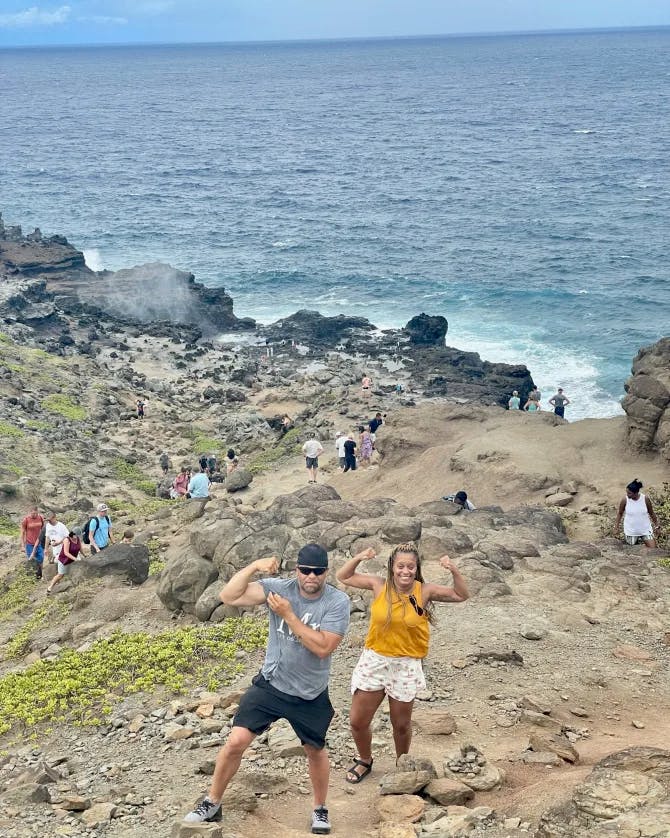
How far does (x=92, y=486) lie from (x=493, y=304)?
32324mm

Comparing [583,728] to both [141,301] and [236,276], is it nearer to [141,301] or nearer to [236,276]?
[141,301]

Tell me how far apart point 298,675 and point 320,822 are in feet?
3.17

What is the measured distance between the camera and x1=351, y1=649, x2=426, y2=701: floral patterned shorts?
720 centimetres

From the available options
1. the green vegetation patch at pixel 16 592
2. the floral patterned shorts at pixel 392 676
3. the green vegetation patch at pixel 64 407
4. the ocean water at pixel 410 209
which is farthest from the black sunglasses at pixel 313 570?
the ocean water at pixel 410 209

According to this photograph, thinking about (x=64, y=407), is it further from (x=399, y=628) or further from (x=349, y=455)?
(x=399, y=628)

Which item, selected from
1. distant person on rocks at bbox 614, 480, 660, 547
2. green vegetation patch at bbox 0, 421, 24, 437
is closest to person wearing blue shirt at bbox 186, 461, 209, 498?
green vegetation patch at bbox 0, 421, 24, 437

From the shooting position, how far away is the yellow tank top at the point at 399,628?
7070mm

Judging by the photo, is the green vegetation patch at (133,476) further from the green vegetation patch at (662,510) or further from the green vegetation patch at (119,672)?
the green vegetation patch at (119,672)

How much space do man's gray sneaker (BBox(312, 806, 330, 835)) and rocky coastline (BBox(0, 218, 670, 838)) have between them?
139 millimetres

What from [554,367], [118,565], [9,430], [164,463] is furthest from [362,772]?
[554,367]

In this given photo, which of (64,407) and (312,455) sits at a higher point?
(312,455)

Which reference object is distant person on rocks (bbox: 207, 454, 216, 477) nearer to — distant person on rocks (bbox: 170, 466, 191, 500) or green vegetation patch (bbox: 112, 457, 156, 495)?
green vegetation patch (bbox: 112, 457, 156, 495)

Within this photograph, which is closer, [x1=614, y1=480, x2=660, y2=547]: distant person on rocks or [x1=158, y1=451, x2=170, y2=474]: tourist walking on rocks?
[x1=614, y1=480, x2=660, y2=547]: distant person on rocks

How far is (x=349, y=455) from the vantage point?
→ 24.1 m
